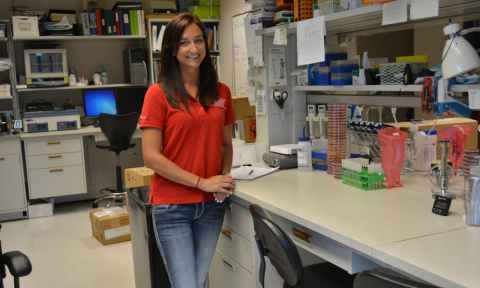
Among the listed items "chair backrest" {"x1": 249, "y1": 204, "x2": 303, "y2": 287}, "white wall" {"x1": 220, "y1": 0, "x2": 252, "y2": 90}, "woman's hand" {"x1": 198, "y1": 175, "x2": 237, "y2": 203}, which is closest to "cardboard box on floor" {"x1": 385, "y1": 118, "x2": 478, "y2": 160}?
"woman's hand" {"x1": 198, "y1": 175, "x2": 237, "y2": 203}

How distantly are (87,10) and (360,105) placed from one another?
3.79 meters

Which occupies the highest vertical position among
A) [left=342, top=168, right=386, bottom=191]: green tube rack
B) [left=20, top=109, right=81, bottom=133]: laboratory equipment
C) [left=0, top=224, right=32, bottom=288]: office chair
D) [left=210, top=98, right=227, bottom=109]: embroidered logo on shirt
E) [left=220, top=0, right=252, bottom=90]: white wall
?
[left=220, top=0, right=252, bottom=90]: white wall

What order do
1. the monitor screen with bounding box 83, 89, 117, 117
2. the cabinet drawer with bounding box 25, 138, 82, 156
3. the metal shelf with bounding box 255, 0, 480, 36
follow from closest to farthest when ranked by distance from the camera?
1. the metal shelf with bounding box 255, 0, 480, 36
2. the cabinet drawer with bounding box 25, 138, 82, 156
3. the monitor screen with bounding box 83, 89, 117, 117

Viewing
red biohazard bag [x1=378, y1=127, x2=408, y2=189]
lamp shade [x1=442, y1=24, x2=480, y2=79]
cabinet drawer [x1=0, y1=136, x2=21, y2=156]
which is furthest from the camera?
cabinet drawer [x1=0, y1=136, x2=21, y2=156]

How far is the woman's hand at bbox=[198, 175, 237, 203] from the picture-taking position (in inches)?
68.0

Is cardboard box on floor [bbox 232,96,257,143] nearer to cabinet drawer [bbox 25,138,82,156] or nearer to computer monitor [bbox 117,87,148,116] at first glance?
cabinet drawer [bbox 25,138,82,156]

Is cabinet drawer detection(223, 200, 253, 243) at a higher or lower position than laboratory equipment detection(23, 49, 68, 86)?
lower

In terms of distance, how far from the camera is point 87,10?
16.4ft

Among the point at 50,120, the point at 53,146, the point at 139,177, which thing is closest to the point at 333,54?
the point at 139,177

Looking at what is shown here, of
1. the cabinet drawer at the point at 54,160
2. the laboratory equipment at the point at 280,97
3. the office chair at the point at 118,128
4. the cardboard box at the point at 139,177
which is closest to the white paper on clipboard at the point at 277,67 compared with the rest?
the laboratory equipment at the point at 280,97

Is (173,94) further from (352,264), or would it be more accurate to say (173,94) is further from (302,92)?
(302,92)

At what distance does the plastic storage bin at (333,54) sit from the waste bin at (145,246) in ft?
4.00

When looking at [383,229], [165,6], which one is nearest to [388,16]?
[383,229]

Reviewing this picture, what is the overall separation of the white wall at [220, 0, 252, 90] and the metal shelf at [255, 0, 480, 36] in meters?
2.57
